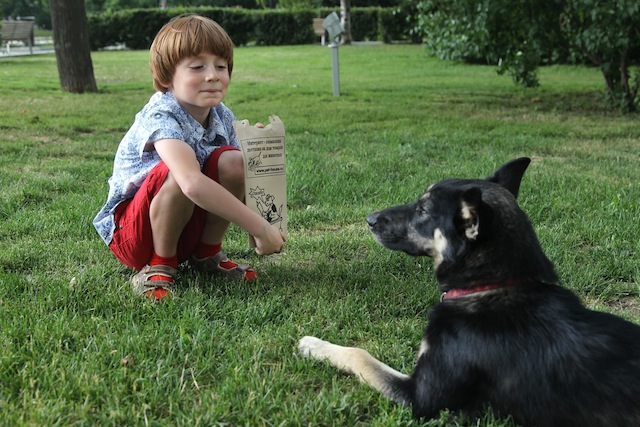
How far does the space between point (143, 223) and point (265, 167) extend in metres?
0.73

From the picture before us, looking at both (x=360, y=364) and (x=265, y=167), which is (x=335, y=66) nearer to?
(x=265, y=167)

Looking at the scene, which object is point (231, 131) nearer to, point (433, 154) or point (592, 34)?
point (433, 154)

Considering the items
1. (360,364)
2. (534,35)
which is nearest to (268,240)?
(360,364)

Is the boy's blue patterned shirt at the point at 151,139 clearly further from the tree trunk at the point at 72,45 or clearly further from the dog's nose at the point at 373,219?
the tree trunk at the point at 72,45

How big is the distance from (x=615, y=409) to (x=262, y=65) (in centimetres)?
2126

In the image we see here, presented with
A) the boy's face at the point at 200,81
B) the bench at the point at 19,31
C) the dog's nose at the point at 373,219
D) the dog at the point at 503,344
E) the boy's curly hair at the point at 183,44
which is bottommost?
the dog at the point at 503,344

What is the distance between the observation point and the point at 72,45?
1266 cm

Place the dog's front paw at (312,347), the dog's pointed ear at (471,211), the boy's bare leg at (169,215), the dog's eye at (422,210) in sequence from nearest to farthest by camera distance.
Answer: the dog's pointed ear at (471,211), the dog's front paw at (312,347), the dog's eye at (422,210), the boy's bare leg at (169,215)

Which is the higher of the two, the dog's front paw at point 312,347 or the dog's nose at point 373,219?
the dog's nose at point 373,219

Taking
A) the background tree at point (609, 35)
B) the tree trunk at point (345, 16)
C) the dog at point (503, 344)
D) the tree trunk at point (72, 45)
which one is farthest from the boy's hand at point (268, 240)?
the tree trunk at point (345, 16)

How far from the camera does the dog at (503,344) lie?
211cm

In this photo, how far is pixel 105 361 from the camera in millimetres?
2611

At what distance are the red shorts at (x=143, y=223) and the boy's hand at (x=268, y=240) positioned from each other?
51 centimetres

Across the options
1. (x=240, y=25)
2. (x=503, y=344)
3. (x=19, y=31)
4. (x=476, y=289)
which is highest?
(x=240, y=25)
